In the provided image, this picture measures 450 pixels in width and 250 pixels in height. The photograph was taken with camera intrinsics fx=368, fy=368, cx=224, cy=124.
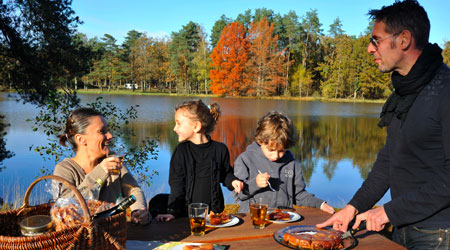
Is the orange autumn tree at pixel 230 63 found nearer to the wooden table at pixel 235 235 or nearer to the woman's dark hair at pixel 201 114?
the woman's dark hair at pixel 201 114

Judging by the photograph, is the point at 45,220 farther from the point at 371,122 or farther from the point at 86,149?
the point at 371,122

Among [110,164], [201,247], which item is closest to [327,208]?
[201,247]

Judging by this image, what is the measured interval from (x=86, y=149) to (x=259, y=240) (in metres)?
1.09

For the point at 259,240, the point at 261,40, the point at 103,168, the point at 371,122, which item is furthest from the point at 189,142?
the point at 261,40

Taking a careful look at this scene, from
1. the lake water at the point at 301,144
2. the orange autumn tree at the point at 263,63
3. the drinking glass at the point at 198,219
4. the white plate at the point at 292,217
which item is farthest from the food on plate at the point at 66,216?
the orange autumn tree at the point at 263,63

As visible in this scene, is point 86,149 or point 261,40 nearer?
point 86,149

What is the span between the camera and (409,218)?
157 cm

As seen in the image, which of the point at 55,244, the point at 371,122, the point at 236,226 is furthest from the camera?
the point at 371,122

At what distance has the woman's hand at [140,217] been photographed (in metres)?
1.79

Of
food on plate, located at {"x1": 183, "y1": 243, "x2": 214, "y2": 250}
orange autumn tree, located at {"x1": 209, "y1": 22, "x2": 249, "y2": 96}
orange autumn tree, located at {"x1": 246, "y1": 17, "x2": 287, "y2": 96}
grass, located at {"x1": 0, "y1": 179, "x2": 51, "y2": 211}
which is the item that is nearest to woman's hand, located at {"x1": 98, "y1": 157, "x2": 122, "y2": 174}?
food on plate, located at {"x1": 183, "y1": 243, "x2": 214, "y2": 250}

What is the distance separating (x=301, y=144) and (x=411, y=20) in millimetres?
12884

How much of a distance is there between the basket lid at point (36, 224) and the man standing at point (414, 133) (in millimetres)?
1171

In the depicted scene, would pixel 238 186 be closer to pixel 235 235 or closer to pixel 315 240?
pixel 235 235

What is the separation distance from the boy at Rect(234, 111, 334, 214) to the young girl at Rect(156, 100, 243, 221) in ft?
0.58
